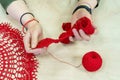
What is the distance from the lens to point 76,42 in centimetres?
84

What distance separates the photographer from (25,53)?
0.81 meters

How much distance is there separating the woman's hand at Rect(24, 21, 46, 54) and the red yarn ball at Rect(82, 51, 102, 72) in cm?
14

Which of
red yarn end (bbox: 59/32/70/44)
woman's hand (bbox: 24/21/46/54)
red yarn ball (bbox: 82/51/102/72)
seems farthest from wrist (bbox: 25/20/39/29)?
red yarn ball (bbox: 82/51/102/72)

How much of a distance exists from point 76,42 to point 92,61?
13cm

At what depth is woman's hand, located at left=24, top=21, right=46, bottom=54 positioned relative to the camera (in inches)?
30.9

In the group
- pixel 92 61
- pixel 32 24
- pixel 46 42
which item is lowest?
pixel 92 61

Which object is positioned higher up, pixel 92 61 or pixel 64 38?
pixel 64 38

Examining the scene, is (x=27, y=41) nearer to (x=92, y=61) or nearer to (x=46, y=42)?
(x=46, y=42)

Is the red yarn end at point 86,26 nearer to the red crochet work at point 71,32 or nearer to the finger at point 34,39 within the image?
the red crochet work at point 71,32

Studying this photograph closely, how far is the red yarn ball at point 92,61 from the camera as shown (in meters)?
0.73

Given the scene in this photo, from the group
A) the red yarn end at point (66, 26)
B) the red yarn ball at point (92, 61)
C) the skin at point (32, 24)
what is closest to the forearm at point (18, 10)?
the skin at point (32, 24)

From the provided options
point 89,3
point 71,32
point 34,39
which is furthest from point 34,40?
point 89,3

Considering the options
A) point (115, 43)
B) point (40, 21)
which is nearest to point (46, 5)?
point (40, 21)

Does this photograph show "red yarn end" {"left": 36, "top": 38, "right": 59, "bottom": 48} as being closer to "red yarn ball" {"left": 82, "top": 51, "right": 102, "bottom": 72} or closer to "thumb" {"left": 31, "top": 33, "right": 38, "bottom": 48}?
"thumb" {"left": 31, "top": 33, "right": 38, "bottom": 48}
